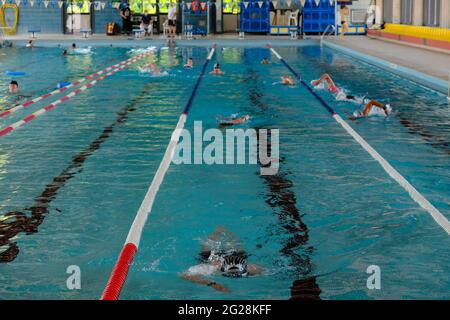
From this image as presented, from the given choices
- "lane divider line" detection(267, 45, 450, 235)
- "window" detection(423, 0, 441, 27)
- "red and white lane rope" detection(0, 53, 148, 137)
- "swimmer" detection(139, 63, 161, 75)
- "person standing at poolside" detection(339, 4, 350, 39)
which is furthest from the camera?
"person standing at poolside" detection(339, 4, 350, 39)

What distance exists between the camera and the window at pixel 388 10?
27487mm

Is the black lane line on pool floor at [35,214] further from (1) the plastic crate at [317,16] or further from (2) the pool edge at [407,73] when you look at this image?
(1) the plastic crate at [317,16]

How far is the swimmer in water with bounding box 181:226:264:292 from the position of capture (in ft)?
13.2

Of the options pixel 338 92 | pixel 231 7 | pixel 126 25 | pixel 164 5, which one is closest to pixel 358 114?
pixel 338 92

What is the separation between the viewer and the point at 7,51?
2053 cm

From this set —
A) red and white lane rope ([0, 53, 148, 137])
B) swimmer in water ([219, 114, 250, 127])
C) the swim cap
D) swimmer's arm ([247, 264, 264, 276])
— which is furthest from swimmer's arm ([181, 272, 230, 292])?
the swim cap

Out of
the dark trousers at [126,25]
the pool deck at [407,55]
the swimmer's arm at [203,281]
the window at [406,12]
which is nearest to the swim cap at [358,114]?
the pool deck at [407,55]

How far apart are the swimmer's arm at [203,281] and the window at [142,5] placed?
1005 inches

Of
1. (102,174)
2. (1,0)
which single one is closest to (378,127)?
(102,174)

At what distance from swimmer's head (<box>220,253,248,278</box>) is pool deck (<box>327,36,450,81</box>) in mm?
8393

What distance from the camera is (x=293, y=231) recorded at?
4773 mm

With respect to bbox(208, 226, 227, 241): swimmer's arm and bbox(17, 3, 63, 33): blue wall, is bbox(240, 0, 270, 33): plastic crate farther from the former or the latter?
bbox(208, 226, 227, 241): swimmer's arm

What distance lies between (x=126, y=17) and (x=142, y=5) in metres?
1.07

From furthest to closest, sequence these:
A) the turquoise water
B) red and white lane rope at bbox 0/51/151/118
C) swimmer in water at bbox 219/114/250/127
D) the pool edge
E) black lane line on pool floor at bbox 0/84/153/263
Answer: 1. the pool edge
2. red and white lane rope at bbox 0/51/151/118
3. swimmer in water at bbox 219/114/250/127
4. black lane line on pool floor at bbox 0/84/153/263
5. the turquoise water
